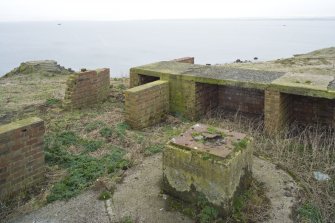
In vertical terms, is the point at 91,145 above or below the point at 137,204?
above

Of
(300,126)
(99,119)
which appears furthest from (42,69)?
(300,126)

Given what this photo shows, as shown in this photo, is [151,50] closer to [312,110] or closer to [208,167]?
[312,110]

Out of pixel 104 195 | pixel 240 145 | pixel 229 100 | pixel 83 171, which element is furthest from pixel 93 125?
pixel 240 145

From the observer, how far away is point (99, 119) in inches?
318

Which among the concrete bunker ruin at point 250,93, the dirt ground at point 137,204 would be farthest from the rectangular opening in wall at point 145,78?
the dirt ground at point 137,204

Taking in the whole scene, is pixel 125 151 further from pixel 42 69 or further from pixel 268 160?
pixel 42 69

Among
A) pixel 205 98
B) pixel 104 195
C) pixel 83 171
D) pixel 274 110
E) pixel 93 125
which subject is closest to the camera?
pixel 104 195

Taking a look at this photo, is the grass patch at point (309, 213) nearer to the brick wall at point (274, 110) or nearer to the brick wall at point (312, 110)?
the brick wall at point (274, 110)

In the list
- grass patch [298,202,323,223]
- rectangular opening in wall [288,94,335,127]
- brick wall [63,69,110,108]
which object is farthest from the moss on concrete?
rectangular opening in wall [288,94,335,127]

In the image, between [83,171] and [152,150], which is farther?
[152,150]

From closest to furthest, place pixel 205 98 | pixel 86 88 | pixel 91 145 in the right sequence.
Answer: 1. pixel 91 145
2. pixel 205 98
3. pixel 86 88

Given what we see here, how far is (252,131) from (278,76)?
152cm

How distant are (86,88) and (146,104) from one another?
6.93 feet

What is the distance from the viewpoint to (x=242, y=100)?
29.6 ft
